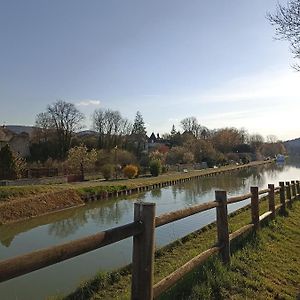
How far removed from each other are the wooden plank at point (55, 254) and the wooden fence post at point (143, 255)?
86 mm

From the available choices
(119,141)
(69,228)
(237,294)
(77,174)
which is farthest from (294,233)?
(119,141)

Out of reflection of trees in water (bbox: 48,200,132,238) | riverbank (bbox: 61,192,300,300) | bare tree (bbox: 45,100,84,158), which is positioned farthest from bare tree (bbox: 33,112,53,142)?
riverbank (bbox: 61,192,300,300)

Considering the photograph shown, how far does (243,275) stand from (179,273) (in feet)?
5.16

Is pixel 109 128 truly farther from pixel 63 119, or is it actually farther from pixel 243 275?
pixel 243 275

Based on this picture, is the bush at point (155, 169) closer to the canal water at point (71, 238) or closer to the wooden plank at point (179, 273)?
the canal water at point (71, 238)

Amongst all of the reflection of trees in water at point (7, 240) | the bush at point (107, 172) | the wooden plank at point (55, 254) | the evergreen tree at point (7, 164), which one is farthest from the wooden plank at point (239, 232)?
the bush at point (107, 172)

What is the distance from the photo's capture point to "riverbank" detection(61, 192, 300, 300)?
4.88m

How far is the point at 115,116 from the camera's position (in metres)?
76.9

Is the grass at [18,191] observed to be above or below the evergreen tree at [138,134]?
below

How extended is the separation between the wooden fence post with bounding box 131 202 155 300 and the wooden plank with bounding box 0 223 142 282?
0.28 feet

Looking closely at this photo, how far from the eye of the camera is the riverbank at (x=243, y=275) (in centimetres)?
488

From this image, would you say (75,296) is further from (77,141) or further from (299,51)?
(77,141)

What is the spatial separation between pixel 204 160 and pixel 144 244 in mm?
78603

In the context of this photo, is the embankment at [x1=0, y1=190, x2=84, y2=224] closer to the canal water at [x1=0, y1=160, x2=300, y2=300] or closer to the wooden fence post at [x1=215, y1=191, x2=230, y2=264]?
the canal water at [x1=0, y1=160, x2=300, y2=300]
